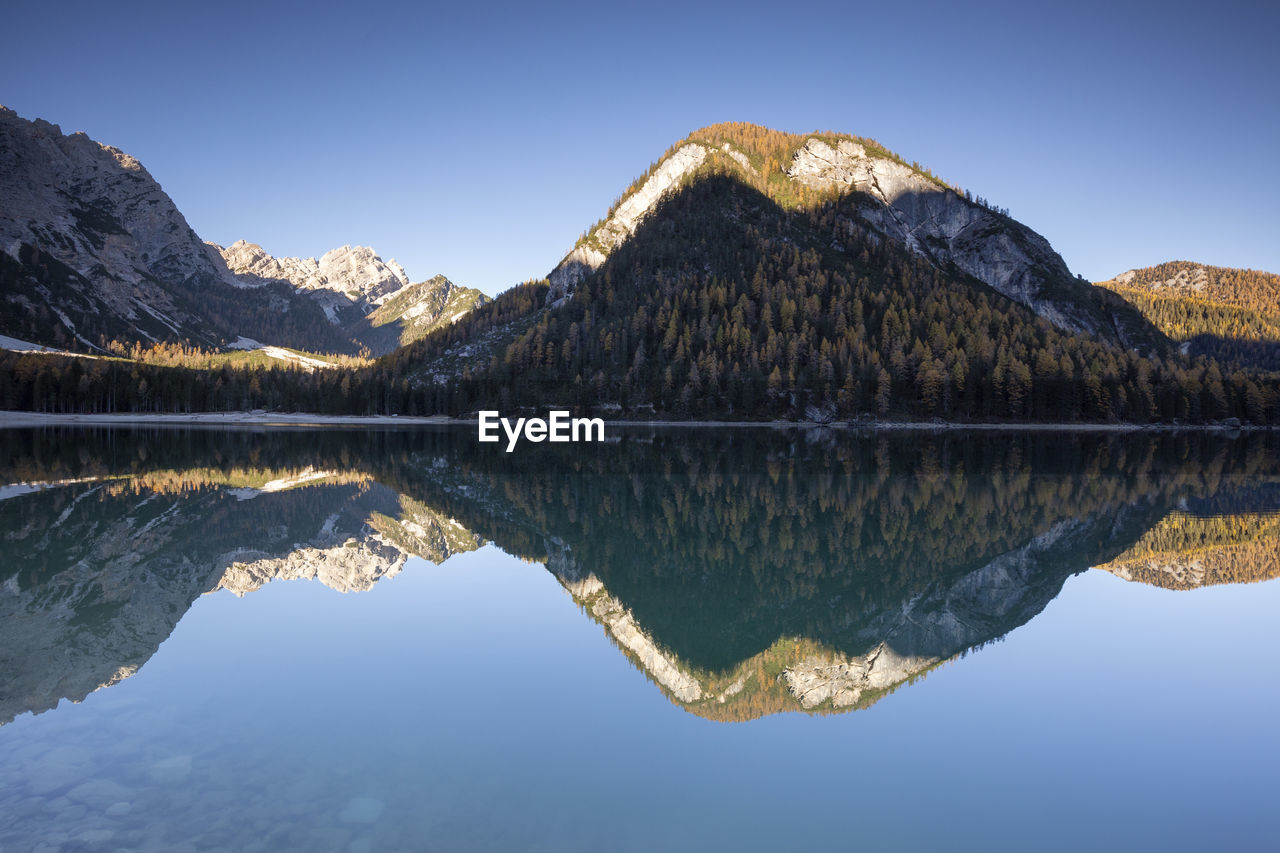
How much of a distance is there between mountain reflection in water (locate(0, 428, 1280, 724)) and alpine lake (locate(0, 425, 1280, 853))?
0.12 metres

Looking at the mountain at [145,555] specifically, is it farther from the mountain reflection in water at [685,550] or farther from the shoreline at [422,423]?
the shoreline at [422,423]

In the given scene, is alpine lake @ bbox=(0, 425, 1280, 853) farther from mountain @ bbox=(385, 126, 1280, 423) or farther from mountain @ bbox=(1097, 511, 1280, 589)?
mountain @ bbox=(385, 126, 1280, 423)

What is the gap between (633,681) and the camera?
10484mm

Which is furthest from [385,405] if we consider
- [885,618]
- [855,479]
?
[885,618]

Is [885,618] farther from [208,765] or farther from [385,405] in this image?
[385,405]

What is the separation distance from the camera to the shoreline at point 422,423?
118 m

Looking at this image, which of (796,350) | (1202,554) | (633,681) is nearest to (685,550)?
(633,681)

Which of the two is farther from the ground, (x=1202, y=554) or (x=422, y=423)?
(x=1202, y=554)

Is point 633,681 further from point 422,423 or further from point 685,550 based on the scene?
point 422,423

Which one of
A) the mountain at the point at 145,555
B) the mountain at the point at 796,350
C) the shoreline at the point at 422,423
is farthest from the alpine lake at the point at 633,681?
the mountain at the point at 796,350

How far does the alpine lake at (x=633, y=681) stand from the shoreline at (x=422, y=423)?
102537 mm

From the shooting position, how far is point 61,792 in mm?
6992

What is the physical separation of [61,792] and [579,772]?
5.41m

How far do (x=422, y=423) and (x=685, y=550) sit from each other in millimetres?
132648
